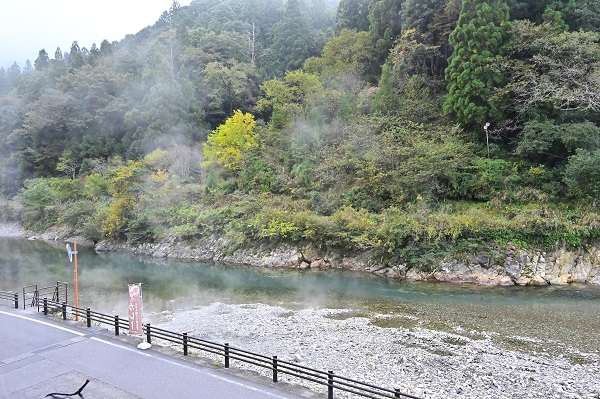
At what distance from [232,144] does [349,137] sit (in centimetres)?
1219

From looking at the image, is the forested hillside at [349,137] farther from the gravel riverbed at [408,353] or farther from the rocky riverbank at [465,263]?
the gravel riverbed at [408,353]

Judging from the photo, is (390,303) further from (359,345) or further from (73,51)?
(73,51)

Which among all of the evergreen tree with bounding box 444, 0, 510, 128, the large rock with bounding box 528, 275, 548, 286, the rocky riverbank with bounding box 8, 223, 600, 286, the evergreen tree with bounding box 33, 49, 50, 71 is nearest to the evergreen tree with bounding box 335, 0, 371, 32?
the evergreen tree with bounding box 444, 0, 510, 128

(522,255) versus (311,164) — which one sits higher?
(311,164)

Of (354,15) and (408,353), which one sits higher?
(354,15)

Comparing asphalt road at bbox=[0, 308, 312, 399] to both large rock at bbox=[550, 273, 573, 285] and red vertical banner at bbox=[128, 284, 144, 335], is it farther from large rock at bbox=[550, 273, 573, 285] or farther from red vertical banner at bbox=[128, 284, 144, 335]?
large rock at bbox=[550, 273, 573, 285]

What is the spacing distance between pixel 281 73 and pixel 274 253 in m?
34.2

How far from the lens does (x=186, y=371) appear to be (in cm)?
949

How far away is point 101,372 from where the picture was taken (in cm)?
944

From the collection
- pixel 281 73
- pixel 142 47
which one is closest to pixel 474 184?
pixel 281 73

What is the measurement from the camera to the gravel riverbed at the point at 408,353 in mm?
10016

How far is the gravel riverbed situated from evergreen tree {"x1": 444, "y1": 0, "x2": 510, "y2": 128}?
1815 centimetres

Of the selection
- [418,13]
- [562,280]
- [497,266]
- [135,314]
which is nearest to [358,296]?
[497,266]

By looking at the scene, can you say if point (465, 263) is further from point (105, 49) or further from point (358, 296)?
point (105, 49)
